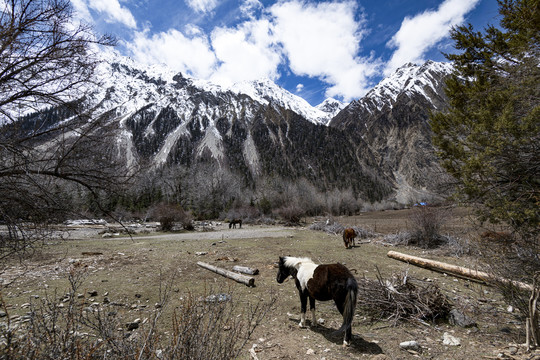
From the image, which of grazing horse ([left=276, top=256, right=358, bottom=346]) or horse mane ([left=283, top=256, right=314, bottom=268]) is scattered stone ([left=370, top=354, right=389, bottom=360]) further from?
horse mane ([left=283, top=256, right=314, bottom=268])

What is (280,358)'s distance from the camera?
4.12 meters

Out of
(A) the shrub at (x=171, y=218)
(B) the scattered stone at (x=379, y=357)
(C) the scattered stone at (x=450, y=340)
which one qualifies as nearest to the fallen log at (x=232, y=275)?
(B) the scattered stone at (x=379, y=357)

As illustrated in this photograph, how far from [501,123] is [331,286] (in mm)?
8160

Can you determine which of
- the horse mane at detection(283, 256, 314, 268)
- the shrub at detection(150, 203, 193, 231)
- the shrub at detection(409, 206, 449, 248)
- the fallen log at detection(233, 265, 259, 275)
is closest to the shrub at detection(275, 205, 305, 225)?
the shrub at detection(150, 203, 193, 231)

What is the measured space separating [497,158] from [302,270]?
6465 mm

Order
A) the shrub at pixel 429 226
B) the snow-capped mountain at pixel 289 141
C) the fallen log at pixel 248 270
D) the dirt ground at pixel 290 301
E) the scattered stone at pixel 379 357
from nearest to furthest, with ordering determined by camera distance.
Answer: the scattered stone at pixel 379 357
the dirt ground at pixel 290 301
the fallen log at pixel 248 270
the shrub at pixel 429 226
the snow-capped mountain at pixel 289 141

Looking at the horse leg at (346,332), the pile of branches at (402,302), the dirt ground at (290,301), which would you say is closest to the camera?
the dirt ground at (290,301)

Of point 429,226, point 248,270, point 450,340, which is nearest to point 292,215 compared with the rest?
point 429,226

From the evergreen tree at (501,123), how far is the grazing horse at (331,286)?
418cm

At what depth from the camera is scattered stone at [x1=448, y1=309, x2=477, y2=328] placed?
503 centimetres

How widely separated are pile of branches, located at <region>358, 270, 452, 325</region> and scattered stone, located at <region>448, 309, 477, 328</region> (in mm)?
230

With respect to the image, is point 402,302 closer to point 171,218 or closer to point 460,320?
point 460,320

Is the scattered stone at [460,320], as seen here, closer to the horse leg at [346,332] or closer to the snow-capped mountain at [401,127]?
the horse leg at [346,332]

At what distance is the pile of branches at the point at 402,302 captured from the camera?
540 centimetres
